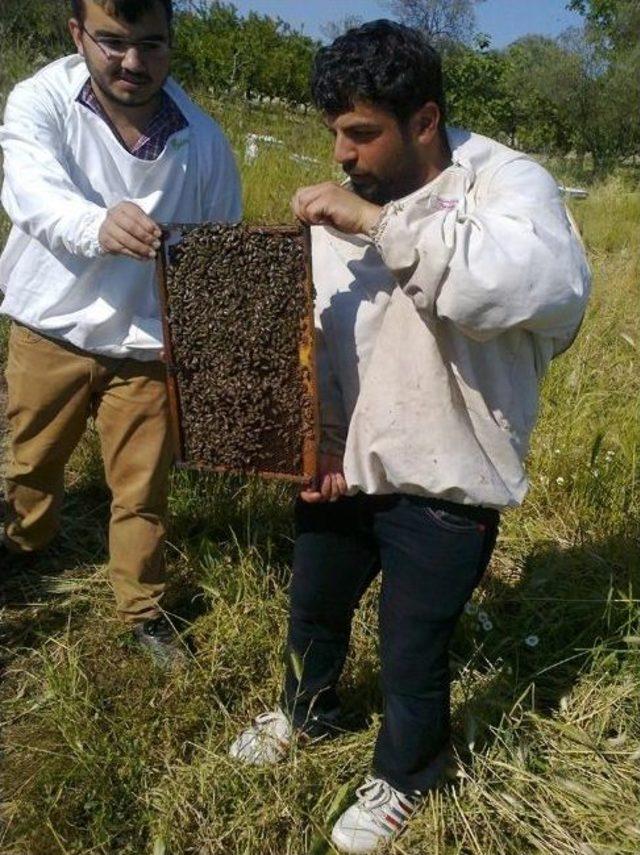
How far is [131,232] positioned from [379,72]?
72 centimetres

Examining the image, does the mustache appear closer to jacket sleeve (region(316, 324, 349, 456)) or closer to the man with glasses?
the man with glasses

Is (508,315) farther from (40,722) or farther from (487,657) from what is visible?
(40,722)

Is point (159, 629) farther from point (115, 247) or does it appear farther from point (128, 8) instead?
point (128, 8)

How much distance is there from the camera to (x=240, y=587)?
116 inches

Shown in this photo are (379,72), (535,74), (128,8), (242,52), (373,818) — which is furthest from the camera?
(535,74)

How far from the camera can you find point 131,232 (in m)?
2.05

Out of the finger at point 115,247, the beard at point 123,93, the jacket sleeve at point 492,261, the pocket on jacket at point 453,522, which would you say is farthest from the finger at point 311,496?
the beard at point 123,93

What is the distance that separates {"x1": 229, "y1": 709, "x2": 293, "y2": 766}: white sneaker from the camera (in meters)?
2.30

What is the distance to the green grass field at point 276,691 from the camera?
2.17 metres

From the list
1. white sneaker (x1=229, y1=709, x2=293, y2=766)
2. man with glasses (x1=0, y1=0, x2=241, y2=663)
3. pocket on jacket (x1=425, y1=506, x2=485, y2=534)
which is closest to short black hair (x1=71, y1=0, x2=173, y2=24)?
man with glasses (x1=0, y1=0, x2=241, y2=663)

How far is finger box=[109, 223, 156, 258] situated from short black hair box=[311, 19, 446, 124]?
1.83 ft

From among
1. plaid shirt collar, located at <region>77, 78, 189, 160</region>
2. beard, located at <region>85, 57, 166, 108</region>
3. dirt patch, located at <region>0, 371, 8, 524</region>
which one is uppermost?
beard, located at <region>85, 57, 166, 108</region>

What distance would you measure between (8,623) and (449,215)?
2.15 m

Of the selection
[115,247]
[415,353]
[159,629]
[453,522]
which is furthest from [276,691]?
[115,247]
